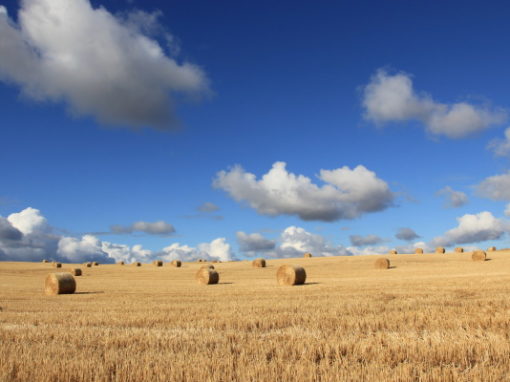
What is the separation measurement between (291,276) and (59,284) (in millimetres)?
12110

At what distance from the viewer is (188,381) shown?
17.9 feet

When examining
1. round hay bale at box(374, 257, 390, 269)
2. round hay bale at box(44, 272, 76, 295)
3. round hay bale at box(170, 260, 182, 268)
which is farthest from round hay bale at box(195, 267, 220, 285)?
round hay bale at box(170, 260, 182, 268)

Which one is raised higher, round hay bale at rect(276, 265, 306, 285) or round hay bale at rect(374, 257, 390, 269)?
round hay bale at rect(374, 257, 390, 269)

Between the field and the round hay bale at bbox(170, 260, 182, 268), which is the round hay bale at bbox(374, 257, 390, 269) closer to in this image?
the round hay bale at bbox(170, 260, 182, 268)

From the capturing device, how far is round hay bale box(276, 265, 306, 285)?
26609 millimetres

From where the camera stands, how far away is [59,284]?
23750mm

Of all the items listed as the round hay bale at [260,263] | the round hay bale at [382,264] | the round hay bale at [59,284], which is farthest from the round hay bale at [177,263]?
the round hay bale at [59,284]

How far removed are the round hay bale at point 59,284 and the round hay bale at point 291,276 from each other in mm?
11223

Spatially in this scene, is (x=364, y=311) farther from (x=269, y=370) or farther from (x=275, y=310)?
(x=269, y=370)

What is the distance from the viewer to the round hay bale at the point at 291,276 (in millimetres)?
26609

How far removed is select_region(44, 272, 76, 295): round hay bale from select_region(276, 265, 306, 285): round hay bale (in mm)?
11223

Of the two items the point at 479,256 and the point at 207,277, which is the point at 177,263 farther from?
the point at 479,256

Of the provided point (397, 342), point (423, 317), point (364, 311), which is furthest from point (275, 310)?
point (397, 342)

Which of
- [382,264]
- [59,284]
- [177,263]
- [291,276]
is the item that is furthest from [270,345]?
[177,263]
